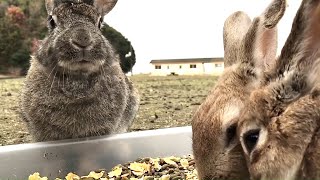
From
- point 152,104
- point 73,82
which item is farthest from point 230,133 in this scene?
point 152,104

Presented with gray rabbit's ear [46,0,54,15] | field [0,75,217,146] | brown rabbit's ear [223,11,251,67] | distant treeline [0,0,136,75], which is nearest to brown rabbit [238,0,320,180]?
brown rabbit's ear [223,11,251,67]

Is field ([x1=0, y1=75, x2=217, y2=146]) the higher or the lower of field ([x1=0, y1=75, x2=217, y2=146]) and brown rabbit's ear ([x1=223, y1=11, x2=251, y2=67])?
the lower

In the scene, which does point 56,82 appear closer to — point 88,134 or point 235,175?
point 88,134

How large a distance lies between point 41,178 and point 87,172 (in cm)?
32

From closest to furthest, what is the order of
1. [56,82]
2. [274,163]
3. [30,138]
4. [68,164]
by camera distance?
[274,163]
[68,164]
[56,82]
[30,138]

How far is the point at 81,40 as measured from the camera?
2811mm

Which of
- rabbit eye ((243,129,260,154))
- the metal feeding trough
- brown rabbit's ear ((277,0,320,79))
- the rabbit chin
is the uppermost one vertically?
brown rabbit's ear ((277,0,320,79))

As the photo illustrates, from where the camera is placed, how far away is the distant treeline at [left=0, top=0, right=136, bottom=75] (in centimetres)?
387

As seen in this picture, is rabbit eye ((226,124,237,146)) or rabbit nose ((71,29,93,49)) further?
rabbit nose ((71,29,93,49))

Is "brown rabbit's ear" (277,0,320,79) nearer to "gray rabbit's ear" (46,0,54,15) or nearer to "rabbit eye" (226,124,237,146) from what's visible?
"rabbit eye" (226,124,237,146)

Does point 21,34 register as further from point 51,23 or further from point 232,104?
point 232,104

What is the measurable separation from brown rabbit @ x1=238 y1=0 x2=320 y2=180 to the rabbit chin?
1.44 meters

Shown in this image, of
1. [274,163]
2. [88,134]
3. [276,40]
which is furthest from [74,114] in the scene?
[274,163]

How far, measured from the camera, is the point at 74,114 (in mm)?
3184
